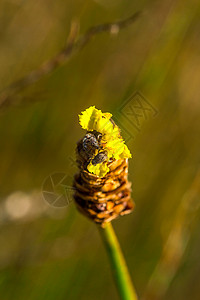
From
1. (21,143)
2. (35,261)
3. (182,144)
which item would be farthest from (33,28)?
(35,261)

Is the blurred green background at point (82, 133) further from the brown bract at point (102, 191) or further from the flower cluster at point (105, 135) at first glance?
the flower cluster at point (105, 135)

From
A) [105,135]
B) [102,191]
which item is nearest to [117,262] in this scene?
[102,191]

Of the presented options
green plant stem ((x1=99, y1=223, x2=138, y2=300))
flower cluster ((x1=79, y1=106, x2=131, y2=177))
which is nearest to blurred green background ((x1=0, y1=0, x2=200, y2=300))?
green plant stem ((x1=99, y1=223, x2=138, y2=300))

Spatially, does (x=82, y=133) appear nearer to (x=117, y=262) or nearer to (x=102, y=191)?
(x=117, y=262)

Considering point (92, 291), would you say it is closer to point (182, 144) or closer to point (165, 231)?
point (165, 231)

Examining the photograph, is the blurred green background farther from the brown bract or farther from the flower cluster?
the flower cluster
